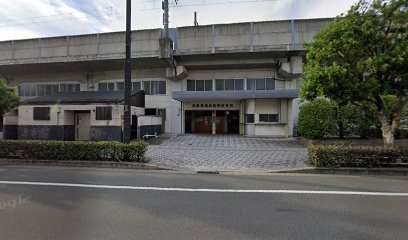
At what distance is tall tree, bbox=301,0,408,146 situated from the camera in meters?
7.93

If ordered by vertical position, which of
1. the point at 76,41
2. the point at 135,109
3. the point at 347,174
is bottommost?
the point at 347,174

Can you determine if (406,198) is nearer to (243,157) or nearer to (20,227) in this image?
(243,157)

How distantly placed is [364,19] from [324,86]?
9.19ft

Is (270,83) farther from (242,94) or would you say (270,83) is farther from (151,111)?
(151,111)

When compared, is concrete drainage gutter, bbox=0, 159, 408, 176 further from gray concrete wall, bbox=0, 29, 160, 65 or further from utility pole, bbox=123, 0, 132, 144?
gray concrete wall, bbox=0, 29, 160, 65

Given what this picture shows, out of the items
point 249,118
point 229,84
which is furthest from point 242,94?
point 229,84

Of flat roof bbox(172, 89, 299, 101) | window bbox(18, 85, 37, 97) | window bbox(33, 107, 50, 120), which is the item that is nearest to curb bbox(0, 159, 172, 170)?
window bbox(33, 107, 50, 120)

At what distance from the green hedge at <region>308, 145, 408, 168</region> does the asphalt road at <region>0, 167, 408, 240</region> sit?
83 cm

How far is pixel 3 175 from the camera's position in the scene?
714 cm

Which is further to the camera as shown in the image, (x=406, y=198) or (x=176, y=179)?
(x=176, y=179)

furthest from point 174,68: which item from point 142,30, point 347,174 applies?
point 347,174

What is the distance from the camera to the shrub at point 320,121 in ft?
47.4

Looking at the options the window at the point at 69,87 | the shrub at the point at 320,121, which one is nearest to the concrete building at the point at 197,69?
the window at the point at 69,87

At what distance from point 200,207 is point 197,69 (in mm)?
18113
